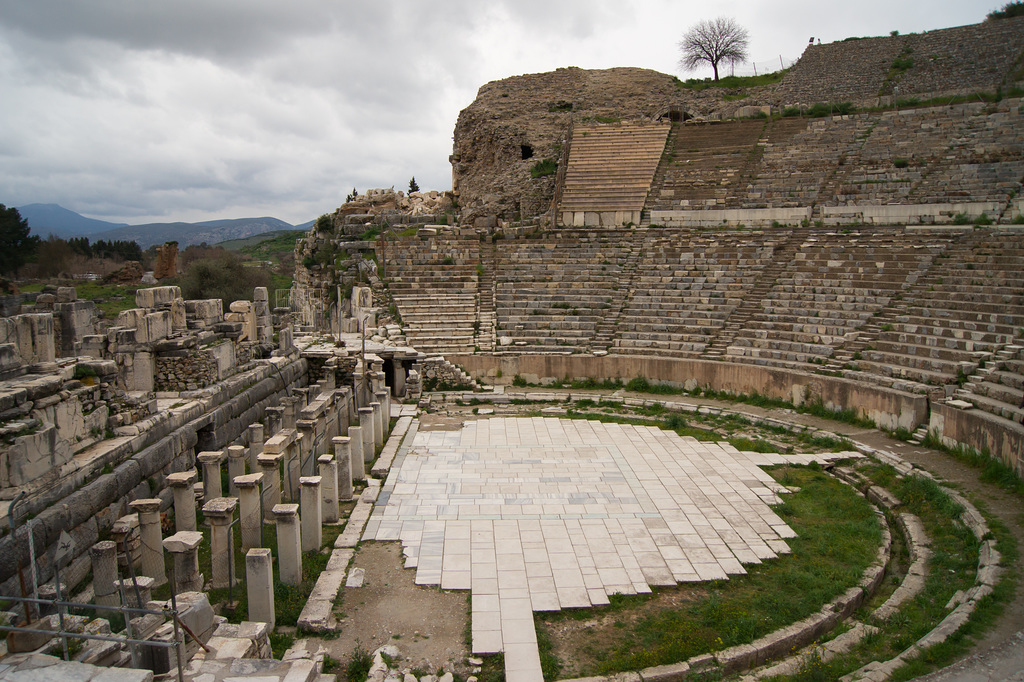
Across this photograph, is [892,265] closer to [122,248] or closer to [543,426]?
[543,426]

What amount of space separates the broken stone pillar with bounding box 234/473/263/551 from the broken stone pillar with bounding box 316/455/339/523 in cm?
113

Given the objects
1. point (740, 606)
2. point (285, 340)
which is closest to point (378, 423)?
point (285, 340)

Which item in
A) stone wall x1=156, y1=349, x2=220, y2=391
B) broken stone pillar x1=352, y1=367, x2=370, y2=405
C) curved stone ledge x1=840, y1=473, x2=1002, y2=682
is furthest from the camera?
broken stone pillar x1=352, y1=367, x2=370, y2=405

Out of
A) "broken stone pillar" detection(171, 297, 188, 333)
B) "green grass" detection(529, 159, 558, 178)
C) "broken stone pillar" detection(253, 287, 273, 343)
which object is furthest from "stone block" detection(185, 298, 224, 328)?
"green grass" detection(529, 159, 558, 178)

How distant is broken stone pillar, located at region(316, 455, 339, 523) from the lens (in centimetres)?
817

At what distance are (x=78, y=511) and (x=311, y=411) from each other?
10.6 ft

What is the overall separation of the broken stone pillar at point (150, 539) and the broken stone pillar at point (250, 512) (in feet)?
2.57

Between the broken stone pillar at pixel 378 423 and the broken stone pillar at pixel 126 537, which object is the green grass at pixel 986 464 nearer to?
the broken stone pillar at pixel 378 423

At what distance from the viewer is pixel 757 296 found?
51.8 ft

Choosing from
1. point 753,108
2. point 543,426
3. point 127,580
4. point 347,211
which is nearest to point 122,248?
point 347,211

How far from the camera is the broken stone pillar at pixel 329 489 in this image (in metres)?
8.17

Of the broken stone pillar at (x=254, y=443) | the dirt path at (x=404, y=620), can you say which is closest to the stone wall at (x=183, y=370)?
the broken stone pillar at (x=254, y=443)

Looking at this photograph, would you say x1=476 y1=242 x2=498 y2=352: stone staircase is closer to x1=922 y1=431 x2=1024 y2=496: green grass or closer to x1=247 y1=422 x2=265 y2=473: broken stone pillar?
x1=247 y1=422 x2=265 y2=473: broken stone pillar

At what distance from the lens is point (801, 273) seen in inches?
627
